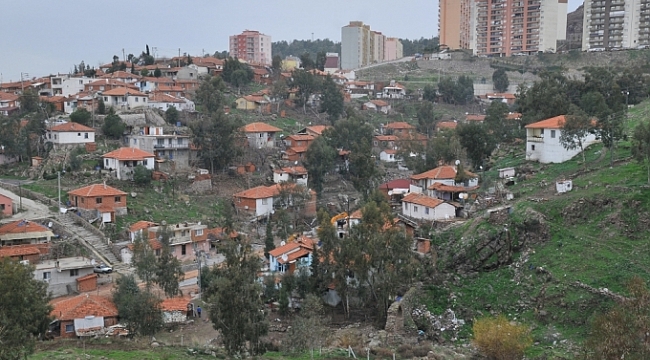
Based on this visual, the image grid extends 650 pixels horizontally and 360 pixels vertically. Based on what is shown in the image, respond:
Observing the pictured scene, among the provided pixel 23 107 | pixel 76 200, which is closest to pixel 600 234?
pixel 76 200

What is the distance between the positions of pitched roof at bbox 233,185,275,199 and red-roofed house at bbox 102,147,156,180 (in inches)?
236

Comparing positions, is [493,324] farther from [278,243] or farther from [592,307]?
[278,243]

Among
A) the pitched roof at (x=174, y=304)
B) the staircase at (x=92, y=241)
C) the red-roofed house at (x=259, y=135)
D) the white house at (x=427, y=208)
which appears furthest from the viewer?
the red-roofed house at (x=259, y=135)

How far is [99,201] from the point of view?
1425 inches

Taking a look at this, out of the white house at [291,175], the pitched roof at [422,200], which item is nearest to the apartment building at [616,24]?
the white house at [291,175]

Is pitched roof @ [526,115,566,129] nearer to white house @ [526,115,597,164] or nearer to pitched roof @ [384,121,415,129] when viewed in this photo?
white house @ [526,115,597,164]

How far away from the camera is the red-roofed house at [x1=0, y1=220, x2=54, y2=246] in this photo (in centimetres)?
3188

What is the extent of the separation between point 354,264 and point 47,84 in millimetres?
45947

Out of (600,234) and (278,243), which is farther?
(278,243)

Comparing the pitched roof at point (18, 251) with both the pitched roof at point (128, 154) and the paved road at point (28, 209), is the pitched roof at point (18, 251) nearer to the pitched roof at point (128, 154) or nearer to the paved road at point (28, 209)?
the paved road at point (28, 209)

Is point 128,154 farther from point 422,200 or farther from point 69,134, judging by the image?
point 422,200

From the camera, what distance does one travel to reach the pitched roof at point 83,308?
25.0 m

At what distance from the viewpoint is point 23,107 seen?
50.9 metres

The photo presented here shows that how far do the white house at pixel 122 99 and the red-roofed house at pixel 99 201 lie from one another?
16.0m
